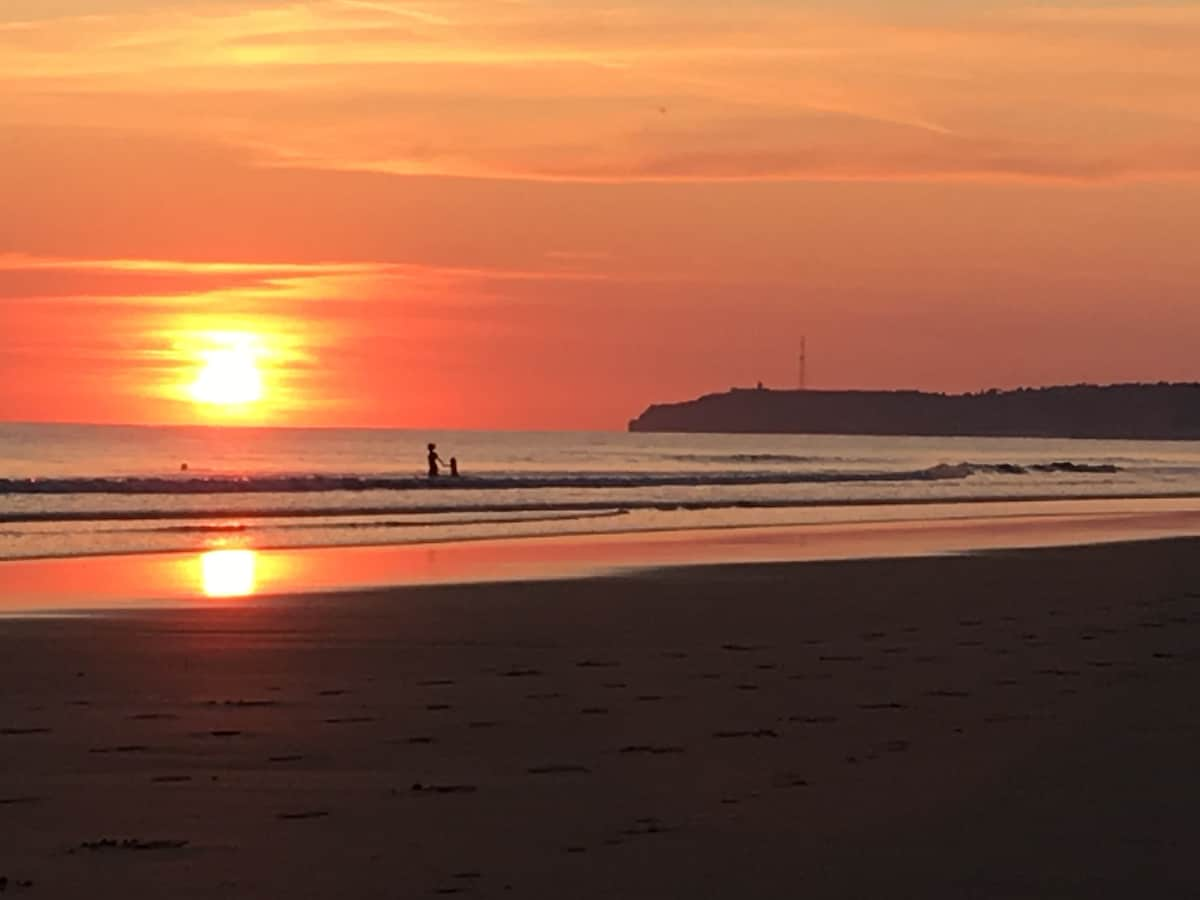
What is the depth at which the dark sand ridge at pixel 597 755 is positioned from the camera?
7.12 metres

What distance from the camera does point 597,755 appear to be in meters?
9.65

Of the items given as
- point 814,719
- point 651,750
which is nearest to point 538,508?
point 814,719

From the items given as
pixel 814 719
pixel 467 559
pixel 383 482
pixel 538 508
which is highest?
pixel 383 482

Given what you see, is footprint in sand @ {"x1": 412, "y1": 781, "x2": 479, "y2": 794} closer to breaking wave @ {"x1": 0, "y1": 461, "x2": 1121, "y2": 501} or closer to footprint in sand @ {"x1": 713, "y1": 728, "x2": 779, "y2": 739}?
footprint in sand @ {"x1": 713, "y1": 728, "x2": 779, "y2": 739}

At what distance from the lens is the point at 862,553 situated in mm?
28547

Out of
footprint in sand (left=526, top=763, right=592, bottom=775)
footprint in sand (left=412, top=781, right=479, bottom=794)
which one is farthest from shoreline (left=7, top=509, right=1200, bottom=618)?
footprint in sand (left=412, top=781, right=479, bottom=794)

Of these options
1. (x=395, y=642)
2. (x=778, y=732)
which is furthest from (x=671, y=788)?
(x=395, y=642)

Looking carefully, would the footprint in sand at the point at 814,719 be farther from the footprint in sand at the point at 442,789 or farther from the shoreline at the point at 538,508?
the shoreline at the point at 538,508

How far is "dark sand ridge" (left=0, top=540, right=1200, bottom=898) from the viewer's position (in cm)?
712

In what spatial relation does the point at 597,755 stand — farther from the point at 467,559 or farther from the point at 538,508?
the point at 538,508

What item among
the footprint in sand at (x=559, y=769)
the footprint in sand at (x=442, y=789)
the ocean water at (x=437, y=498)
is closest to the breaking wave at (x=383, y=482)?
the ocean water at (x=437, y=498)

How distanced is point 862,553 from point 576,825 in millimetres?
21015

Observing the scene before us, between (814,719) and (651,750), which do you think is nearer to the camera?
(651,750)

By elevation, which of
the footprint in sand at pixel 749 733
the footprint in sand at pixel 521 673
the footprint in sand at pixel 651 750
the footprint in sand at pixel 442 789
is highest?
the footprint in sand at pixel 521 673
